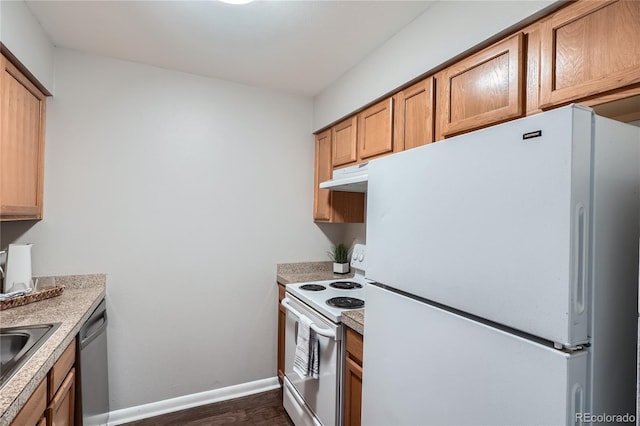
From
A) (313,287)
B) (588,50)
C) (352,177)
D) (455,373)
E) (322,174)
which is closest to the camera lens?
(455,373)

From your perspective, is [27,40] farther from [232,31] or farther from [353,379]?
[353,379]

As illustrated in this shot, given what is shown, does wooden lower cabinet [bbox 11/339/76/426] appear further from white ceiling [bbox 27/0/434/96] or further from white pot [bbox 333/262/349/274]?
white pot [bbox 333/262/349/274]

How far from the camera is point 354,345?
1.48 meters

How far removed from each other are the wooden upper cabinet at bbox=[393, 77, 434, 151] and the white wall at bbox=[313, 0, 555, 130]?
71 mm

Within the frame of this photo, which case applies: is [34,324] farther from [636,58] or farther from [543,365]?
[636,58]

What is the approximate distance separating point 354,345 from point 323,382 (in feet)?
1.24

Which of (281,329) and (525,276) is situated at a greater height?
(525,276)

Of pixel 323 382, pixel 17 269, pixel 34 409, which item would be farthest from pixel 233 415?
pixel 17 269

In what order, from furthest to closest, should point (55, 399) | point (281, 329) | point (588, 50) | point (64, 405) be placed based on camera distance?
1. point (281, 329)
2. point (64, 405)
3. point (55, 399)
4. point (588, 50)

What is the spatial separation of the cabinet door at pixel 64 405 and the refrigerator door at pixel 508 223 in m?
1.42

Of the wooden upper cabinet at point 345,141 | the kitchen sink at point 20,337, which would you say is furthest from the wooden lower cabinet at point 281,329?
the kitchen sink at point 20,337

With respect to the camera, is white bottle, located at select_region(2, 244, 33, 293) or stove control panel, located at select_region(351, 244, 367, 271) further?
stove control panel, located at select_region(351, 244, 367, 271)

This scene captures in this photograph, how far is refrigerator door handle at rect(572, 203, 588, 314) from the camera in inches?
26.1

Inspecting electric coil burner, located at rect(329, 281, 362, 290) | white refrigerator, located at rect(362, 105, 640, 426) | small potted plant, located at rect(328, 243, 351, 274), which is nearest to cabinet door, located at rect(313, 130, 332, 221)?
small potted plant, located at rect(328, 243, 351, 274)
